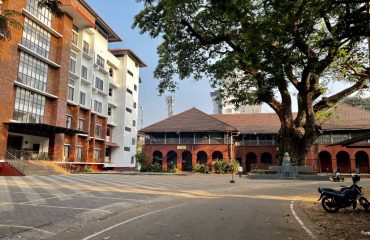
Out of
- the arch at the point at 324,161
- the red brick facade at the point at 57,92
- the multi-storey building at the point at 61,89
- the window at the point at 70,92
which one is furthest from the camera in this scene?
the arch at the point at 324,161

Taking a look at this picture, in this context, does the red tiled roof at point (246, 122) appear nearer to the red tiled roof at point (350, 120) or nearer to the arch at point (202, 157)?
the red tiled roof at point (350, 120)

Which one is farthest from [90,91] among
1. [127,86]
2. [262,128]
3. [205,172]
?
[262,128]

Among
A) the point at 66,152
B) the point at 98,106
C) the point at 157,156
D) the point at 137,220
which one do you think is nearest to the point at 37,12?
the point at 66,152

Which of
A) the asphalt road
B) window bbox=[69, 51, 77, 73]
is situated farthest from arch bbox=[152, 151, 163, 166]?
the asphalt road

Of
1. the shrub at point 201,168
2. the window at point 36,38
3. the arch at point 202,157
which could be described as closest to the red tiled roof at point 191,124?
the arch at point 202,157

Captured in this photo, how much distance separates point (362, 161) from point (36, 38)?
4476 cm

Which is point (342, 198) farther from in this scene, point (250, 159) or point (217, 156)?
point (250, 159)

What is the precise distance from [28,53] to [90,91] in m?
14.0

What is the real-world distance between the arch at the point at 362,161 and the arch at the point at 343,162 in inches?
45.5

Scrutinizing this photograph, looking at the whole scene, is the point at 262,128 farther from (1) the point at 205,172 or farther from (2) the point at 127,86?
(2) the point at 127,86

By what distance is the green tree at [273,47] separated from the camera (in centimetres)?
930

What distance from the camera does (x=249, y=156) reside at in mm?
53219

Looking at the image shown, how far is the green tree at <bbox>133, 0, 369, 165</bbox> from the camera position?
9.30m

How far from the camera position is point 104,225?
857 centimetres
